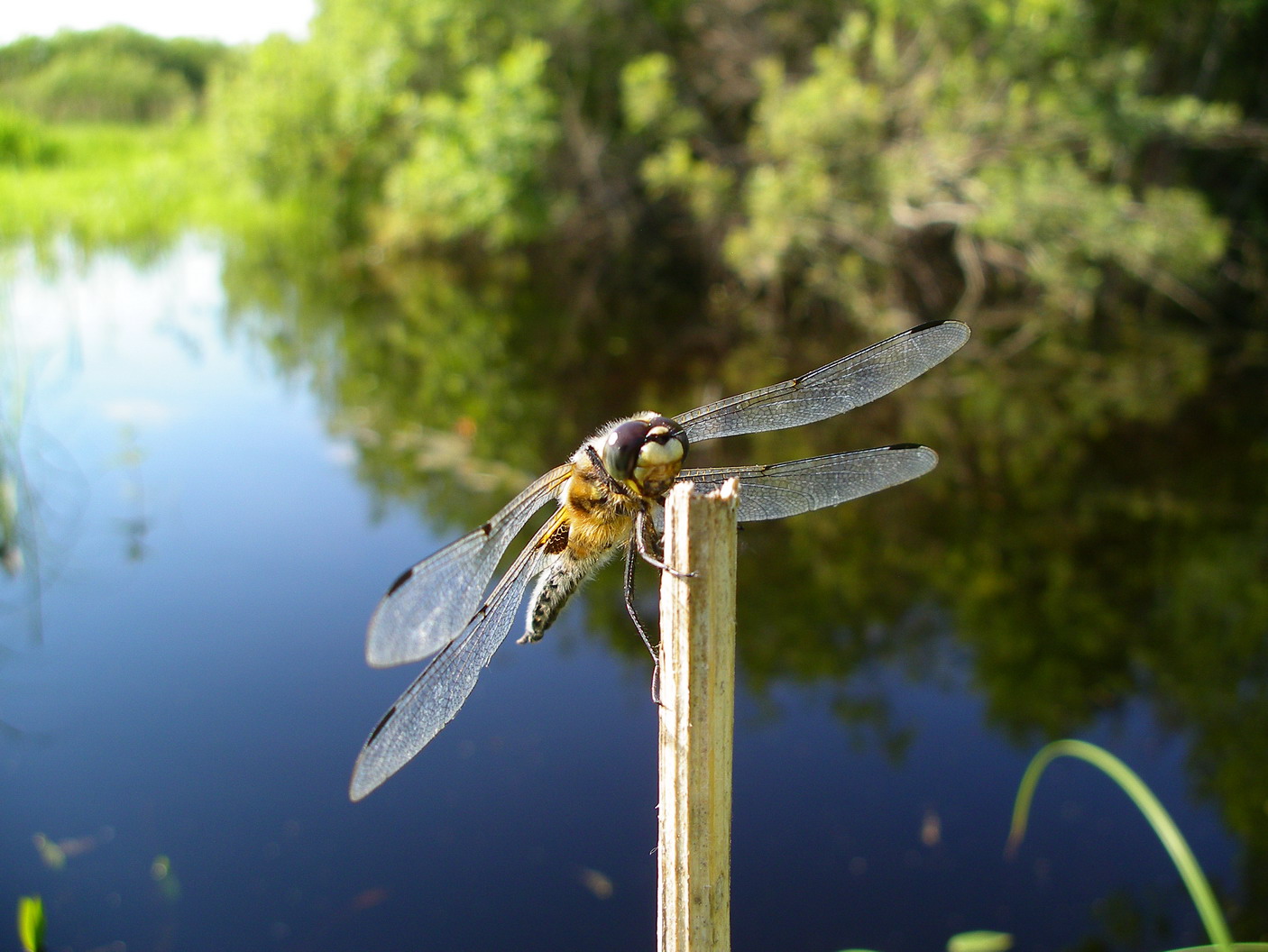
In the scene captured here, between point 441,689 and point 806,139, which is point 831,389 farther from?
point 806,139

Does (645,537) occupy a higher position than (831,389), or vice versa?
(831,389)

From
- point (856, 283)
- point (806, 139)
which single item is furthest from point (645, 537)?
point (856, 283)

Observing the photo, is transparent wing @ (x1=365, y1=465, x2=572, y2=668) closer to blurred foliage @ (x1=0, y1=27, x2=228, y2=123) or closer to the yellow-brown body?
the yellow-brown body

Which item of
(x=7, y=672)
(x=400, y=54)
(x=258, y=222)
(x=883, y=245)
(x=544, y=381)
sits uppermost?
(x=258, y=222)

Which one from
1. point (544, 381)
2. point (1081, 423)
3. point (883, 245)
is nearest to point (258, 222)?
point (544, 381)

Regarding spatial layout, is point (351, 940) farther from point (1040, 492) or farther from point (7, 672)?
point (1040, 492)

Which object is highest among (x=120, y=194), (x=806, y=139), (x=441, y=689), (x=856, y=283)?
(x=120, y=194)

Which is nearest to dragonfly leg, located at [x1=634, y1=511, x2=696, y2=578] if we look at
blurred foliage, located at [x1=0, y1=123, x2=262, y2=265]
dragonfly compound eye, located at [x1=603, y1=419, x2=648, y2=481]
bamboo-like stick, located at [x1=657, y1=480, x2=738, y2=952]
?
dragonfly compound eye, located at [x1=603, y1=419, x2=648, y2=481]

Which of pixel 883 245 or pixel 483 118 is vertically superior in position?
pixel 483 118
